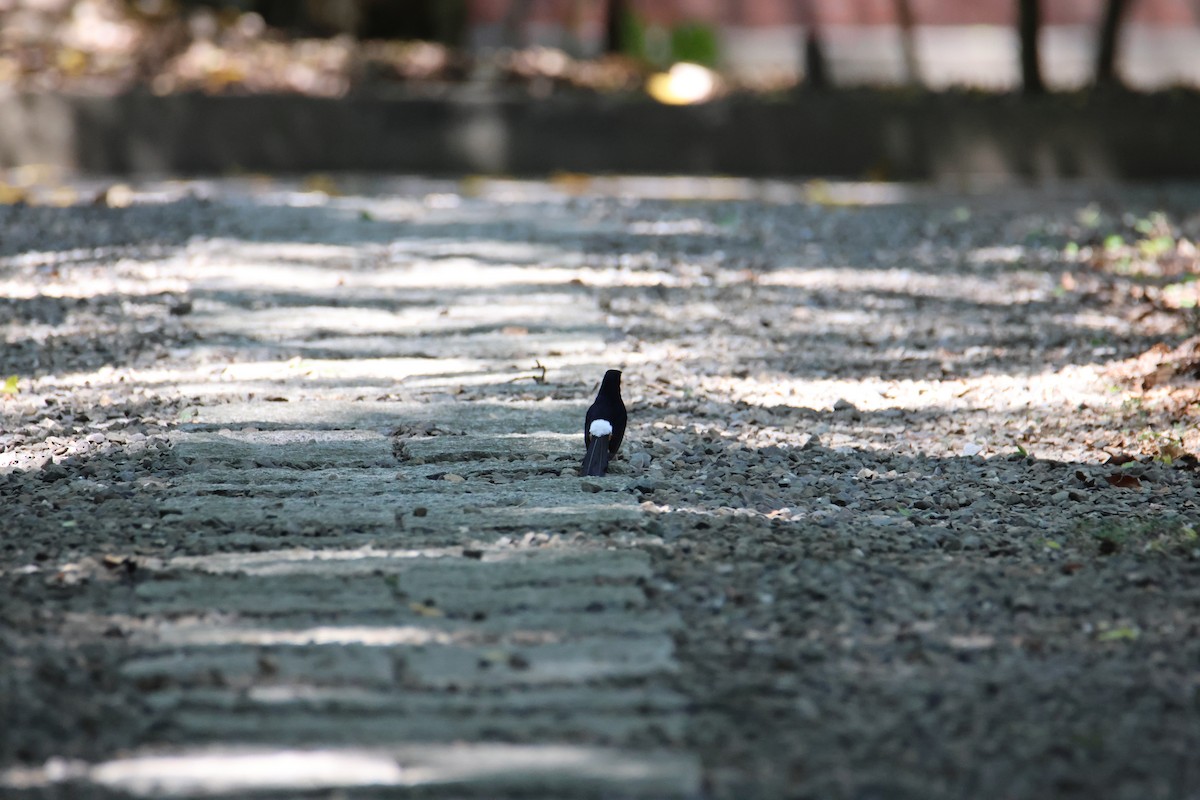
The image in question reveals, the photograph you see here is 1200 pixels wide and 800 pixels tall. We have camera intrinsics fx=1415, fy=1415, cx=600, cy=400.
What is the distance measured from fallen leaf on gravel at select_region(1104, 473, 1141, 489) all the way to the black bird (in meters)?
1.39

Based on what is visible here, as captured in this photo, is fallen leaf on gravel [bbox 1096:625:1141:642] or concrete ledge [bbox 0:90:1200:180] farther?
concrete ledge [bbox 0:90:1200:180]

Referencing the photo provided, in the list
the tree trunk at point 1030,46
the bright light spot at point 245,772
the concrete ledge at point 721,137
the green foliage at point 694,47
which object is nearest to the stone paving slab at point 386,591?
the bright light spot at point 245,772

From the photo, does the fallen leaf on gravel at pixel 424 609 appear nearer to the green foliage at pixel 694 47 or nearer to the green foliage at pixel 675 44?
the green foliage at pixel 675 44

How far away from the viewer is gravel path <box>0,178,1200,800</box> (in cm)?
264

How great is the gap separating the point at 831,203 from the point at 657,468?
15.8ft

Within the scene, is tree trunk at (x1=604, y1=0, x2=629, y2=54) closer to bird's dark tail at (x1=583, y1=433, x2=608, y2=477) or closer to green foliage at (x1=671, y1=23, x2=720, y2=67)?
green foliage at (x1=671, y1=23, x2=720, y2=67)

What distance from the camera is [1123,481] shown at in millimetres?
4000

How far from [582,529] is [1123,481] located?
5.21 feet

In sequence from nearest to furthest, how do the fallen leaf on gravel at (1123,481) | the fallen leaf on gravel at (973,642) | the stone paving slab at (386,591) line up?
the stone paving slab at (386,591)
the fallen leaf on gravel at (973,642)
the fallen leaf on gravel at (1123,481)

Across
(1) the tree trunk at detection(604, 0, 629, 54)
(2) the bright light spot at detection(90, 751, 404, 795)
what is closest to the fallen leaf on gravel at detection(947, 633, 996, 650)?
(2) the bright light spot at detection(90, 751, 404, 795)

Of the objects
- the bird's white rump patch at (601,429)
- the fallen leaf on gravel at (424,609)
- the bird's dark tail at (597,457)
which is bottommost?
the fallen leaf on gravel at (424,609)

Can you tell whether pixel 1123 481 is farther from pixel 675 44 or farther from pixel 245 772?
pixel 675 44

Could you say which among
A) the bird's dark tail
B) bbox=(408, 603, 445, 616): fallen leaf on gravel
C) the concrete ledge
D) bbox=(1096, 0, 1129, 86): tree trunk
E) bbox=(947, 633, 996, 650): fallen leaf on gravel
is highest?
bbox=(1096, 0, 1129, 86): tree trunk

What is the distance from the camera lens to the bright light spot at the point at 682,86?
Answer: 388 inches
